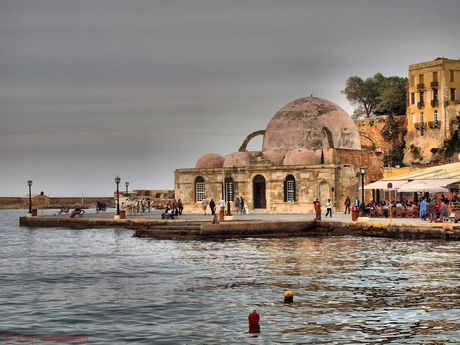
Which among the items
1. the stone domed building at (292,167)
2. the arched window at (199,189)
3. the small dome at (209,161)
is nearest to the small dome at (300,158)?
the stone domed building at (292,167)

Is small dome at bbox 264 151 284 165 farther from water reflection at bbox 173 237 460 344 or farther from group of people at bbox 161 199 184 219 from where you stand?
water reflection at bbox 173 237 460 344

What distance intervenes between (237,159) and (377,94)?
1746 inches

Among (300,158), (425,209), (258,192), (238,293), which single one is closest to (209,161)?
(258,192)

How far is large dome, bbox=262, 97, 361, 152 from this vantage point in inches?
2046

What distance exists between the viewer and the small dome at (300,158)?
48062 millimetres

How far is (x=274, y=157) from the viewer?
50875mm

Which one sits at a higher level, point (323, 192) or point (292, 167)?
point (292, 167)

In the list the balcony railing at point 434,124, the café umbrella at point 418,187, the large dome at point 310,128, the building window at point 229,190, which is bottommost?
the café umbrella at point 418,187

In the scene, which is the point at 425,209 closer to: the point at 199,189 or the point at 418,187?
the point at 418,187

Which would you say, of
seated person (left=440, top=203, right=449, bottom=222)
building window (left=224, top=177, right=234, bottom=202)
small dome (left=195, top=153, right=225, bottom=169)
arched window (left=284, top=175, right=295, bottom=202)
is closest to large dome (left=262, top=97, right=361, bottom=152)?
small dome (left=195, top=153, right=225, bottom=169)

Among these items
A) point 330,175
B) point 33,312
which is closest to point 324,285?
point 33,312

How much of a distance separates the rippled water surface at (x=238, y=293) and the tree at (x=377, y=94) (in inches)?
2288

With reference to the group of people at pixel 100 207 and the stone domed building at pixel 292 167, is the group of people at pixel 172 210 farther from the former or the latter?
the group of people at pixel 100 207

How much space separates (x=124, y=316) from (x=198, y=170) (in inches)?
1429
